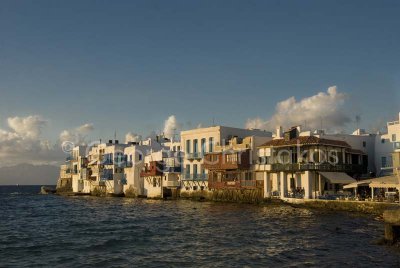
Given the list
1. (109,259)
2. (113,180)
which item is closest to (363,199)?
(109,259)

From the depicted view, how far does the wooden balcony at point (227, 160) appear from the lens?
69.1 meters

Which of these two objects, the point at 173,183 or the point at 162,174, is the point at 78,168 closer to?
the point at 162,174

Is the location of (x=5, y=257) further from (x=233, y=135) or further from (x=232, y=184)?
(x=233, y=135)

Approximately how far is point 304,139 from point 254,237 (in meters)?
29.3

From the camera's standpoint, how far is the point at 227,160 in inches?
2803

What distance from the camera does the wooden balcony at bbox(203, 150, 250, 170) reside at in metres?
69.1

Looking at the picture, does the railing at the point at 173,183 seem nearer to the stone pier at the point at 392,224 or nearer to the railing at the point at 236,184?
the railing at the point at 236,184

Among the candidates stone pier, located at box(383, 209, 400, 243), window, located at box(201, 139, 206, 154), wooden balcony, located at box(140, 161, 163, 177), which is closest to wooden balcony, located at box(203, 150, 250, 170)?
window, located at box(201, 139, 206, 154)

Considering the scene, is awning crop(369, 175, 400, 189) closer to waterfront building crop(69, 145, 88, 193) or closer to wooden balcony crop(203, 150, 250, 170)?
wooden balcony crop(203, 150, 250, 170)

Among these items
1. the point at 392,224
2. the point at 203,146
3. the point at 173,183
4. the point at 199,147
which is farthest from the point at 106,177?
the point at 392,224

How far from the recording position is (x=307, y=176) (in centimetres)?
5959

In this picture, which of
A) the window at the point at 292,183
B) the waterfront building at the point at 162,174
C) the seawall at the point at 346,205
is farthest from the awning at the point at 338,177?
the waterfront building at the point at 162,174

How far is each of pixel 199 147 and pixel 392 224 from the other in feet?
170

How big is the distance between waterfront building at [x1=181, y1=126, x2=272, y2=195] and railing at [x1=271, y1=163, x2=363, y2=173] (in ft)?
49.6
